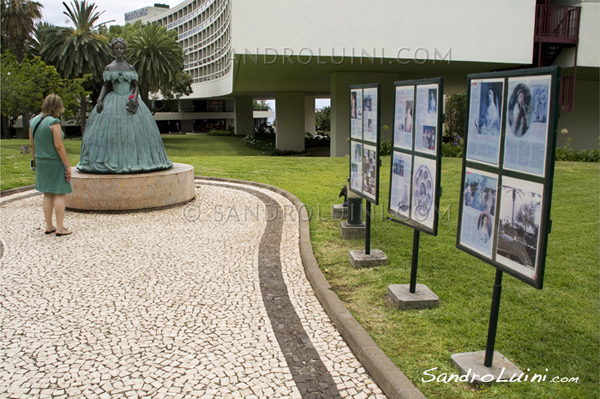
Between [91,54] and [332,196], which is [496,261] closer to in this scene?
[332,196]

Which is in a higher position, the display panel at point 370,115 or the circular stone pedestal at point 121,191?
the display panel at point 370,115

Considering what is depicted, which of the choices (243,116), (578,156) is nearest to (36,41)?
(243,116)

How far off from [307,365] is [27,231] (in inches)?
223

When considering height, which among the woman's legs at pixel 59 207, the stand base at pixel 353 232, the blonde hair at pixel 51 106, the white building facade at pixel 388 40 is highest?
the white building facade at pixel 388 40

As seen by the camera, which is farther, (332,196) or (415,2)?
(415,2)

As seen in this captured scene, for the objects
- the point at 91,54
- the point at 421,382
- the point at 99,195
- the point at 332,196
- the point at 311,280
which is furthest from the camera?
the point at 91,54

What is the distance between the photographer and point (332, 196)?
10.0 meters

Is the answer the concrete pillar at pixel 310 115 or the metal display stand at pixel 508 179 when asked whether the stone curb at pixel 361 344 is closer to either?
the metal display stand at pixel 508 179

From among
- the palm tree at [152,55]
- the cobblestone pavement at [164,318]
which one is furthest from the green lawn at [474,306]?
the palm tree at [152,55]

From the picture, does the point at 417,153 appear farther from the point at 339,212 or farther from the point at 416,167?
the point at 339,212

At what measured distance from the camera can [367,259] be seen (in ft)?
17.8

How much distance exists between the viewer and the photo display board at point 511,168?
2.70 meters

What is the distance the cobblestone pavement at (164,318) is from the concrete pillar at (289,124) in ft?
77.8

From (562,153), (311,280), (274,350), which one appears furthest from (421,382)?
(562,153)
